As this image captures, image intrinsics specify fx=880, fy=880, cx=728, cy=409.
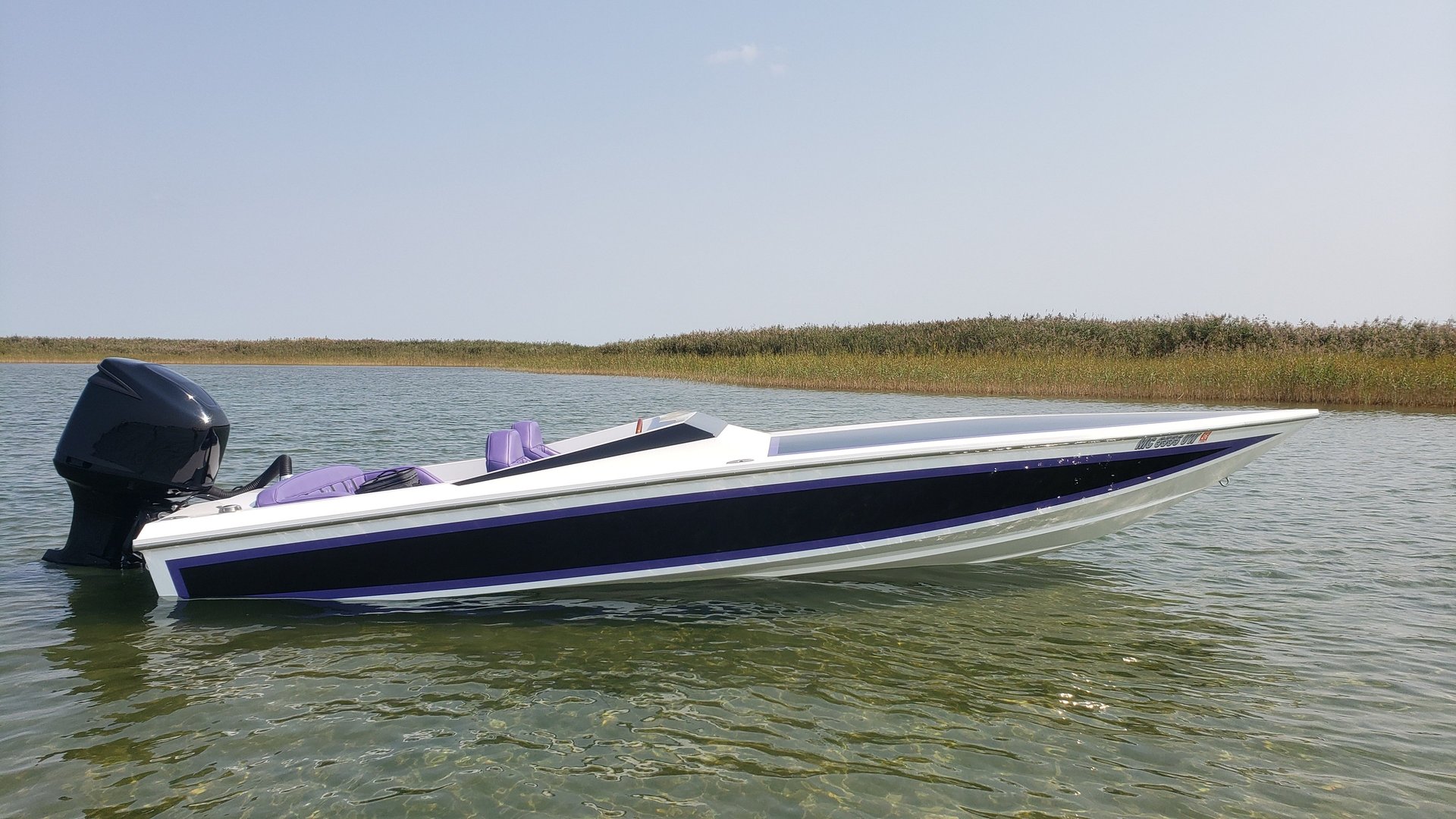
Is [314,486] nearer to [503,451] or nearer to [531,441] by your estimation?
[503,451]

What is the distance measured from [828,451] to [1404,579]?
12.4 ft

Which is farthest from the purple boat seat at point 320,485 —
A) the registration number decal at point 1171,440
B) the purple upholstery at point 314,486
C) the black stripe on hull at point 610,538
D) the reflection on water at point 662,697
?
the registration number decal at point 1171,440

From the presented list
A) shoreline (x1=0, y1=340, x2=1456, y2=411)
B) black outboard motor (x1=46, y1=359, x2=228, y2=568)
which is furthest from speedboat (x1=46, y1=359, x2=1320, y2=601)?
shoreline (x1=0, y1=340, x2=1456, y2=411)

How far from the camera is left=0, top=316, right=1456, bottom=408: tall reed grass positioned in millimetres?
17719

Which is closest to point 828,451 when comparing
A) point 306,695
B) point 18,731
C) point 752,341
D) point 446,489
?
point 446,489

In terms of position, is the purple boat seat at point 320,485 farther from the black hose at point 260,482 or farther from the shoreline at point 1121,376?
the shoreline at point 1121,376

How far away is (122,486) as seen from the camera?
17.0ft

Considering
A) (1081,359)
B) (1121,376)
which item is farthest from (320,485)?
(1081,359)

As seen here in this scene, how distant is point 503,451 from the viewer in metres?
5.11

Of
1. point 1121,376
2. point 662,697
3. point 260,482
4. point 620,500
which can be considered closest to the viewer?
point 662,697

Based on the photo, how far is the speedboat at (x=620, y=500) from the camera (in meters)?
4.64

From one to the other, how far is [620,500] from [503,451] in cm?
93

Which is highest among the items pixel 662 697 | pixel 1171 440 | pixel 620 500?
pixel 1171 440

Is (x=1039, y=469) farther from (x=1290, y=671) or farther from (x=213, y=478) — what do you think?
(x=213, y=478)
